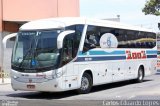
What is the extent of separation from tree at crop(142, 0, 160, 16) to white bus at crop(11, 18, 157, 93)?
2426 centimetres

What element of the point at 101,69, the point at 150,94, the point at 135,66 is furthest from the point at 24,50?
the point at 135,66

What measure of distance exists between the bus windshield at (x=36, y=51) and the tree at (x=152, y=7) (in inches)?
1123

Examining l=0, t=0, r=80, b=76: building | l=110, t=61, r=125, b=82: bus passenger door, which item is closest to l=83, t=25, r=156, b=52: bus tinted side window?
l=110, t=61, r=125, b=82: bus passenger door

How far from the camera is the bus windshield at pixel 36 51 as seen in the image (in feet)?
55.5

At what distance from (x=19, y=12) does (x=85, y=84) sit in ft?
50.4

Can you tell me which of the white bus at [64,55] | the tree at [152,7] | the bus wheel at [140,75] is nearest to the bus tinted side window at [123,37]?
the white bus at [64,55]

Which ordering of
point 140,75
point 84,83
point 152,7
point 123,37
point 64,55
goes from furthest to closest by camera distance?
point 152,7
point 140,75
point 123,37
point 84,83
point 64,55

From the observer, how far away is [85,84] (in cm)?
1864

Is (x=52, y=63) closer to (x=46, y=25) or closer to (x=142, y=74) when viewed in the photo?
(x=46, y=25)

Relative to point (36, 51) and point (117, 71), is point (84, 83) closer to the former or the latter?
point (36, 51)

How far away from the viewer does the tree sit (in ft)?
146

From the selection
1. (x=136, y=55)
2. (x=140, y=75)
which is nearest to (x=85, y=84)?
(x=136, y=55)

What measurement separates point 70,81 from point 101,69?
2712 mm

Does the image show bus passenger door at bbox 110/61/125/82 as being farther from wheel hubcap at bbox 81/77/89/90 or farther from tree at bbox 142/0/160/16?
tree at bbox 142/0/160/16
